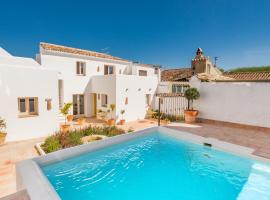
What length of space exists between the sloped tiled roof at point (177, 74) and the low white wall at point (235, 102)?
16963 mm

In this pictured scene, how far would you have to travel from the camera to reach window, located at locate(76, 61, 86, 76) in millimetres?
18328

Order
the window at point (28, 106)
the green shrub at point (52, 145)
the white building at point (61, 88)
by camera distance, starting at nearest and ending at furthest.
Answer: the green shrub at point (52, 145), the white building at point (61, 88), the window at point (28, 106)

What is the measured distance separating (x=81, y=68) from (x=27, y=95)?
8.46 metres

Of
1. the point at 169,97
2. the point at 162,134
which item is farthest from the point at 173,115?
the point at 162,134

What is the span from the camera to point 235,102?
40.2 ft

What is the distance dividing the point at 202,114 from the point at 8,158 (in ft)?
46.6

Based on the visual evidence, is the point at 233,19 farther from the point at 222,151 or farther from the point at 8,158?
the point at 8,158

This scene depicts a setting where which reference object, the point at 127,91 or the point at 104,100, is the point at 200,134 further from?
the point at 104,100

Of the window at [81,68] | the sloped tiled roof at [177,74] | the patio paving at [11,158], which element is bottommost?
the patio paving at [11,158]

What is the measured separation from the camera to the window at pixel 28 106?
449 inches

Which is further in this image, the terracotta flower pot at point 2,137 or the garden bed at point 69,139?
the terracotta flower pot at point 2,137

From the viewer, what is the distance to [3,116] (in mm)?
10203

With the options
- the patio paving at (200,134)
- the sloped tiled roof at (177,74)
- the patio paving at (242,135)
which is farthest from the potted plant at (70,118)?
the sloped tiled roof at (177,74)

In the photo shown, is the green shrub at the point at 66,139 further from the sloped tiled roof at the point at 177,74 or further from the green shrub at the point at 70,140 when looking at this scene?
the sloped tiled roof at the point at 177,74
